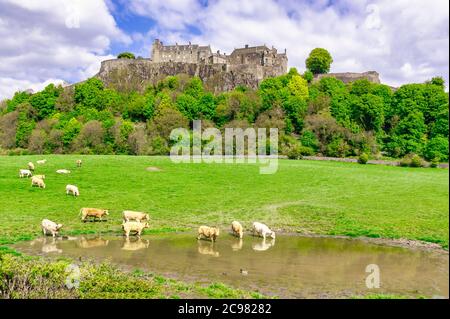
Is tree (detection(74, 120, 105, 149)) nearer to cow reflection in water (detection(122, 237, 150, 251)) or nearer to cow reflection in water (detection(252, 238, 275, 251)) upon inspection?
cow reflection in water (detection(122, 237, 150, 251))

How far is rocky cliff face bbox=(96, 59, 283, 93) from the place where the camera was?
343 ft

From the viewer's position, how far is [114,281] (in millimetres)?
10266

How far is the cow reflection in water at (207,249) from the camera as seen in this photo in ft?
53.7

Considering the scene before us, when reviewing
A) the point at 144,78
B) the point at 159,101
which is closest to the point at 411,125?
the point at 159,101

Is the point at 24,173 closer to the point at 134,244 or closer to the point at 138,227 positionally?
the point at 138,227

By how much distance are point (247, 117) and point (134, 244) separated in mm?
62945

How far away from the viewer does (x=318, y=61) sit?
113750mm

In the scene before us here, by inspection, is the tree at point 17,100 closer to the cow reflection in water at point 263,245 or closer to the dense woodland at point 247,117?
the dense woodland at point 247,117

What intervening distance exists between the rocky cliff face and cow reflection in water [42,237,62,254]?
287 feet

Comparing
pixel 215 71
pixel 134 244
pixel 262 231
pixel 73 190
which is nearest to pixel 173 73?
pixel 215 71

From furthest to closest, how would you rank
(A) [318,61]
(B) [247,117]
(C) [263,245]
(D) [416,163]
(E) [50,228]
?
(A) [318,61] → (B) [247,117] → (D) [416,163] → (E) [50,228] → (C) [263,245]

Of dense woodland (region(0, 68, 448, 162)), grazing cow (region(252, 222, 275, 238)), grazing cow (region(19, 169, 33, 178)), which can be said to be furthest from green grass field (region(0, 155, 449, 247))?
dense woodland (region(0, 68, 448, 162))
